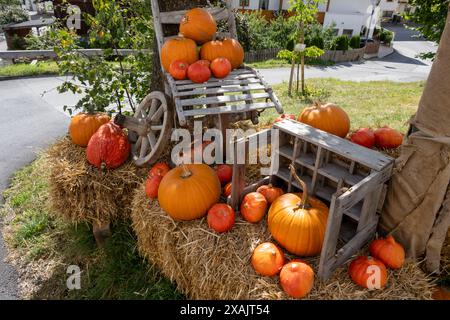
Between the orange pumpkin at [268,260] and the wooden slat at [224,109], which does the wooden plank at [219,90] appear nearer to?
the wooden slat at [224,109]

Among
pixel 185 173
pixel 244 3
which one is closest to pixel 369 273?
pixel 185 173

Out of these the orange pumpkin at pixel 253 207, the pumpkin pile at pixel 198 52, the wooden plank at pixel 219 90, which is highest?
the pumpkin pile at pixel 198 52

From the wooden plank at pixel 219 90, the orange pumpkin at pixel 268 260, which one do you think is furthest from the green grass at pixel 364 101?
the orange pumpkin at pixel 268 260

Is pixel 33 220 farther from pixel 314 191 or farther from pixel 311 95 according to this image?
pixel 311 95

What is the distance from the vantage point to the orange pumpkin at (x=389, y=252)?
245cm

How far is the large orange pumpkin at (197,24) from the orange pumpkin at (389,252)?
2.65 metres

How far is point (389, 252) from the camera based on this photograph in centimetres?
246

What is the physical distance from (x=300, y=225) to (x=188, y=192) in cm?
97

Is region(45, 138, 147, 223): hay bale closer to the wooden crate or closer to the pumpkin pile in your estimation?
the pumpkin pile

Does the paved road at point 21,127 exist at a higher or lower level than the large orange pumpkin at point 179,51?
lower

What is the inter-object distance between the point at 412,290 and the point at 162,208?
209 cm

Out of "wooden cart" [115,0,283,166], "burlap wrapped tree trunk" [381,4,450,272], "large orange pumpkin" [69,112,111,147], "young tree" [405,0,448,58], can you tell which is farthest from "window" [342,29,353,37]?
"burlap wrapped tree trunk" [381,4,450,272]

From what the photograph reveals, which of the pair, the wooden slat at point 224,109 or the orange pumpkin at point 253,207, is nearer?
the orange pumpkin at point 253,207

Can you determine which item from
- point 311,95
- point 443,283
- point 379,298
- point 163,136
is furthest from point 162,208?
point 311,95
